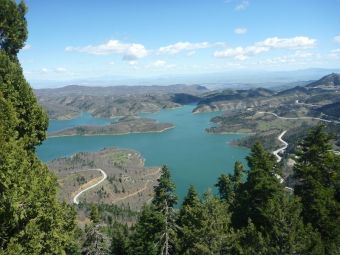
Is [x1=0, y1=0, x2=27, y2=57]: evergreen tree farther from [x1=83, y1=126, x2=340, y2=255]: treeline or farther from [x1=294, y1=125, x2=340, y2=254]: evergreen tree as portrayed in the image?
[x1=294, y1=125, x2=340, y2=254]: evergreen tree

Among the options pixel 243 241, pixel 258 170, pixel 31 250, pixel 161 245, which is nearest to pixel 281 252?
pixel 243 241

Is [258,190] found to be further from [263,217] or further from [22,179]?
[22,179]

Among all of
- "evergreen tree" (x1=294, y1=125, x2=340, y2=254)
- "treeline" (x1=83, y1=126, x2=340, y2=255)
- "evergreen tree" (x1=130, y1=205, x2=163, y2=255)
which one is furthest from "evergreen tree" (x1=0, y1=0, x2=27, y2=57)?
"evergreen tree" (x1=294, y1=125, x2=340, y2=254)

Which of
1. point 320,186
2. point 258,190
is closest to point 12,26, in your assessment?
point 258,190

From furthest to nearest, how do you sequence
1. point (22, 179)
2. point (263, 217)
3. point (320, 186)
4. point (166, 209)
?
point (166, 209) < point (263, 217) < point (320, 186) < point (22, 179)

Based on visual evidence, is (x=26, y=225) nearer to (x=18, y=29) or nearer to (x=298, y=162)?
(x=18, y=29)

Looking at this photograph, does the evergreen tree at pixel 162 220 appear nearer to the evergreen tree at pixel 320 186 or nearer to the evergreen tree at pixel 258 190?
the evergreen tree at pixel 258 190
